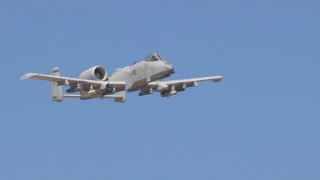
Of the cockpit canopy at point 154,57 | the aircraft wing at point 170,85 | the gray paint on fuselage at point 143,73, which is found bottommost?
the aircraft wing at point 170,85

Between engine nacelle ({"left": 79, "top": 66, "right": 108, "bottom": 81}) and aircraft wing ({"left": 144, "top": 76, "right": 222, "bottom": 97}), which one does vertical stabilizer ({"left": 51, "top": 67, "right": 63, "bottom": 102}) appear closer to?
engine nacelle ({"left": 79, "top": 66, "right": 108, "bottom": 81})

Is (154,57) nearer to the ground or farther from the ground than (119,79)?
farther from the ground

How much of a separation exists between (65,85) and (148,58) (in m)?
8.35

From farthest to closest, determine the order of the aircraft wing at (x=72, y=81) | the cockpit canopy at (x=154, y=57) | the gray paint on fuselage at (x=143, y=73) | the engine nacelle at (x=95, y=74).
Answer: the engine nacelle at (x=95, y=74) < the cockpit canopy at (x=154, y=57) < the gray paint on fuselage at (x=143, y=73) < the aircraft wing at (x=72, y=81)

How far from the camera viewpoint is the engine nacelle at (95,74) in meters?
124

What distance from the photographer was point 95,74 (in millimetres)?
124062

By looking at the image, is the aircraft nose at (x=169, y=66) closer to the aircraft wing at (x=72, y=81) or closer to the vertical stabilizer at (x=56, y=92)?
the aircraft wing at (x=72, y=81)

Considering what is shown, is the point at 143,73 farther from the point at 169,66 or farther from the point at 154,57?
the point at 169,66

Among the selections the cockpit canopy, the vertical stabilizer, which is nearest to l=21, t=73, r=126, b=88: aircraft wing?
the cockpit canopy

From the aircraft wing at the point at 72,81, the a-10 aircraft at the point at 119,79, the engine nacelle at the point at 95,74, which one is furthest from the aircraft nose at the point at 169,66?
the engine nacelle at the point at 95,74

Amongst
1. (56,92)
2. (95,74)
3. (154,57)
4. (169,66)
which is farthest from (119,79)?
(56,92)

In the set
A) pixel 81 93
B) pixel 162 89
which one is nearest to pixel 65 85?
pixel 81 93

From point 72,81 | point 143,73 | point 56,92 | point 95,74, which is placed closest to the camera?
point 72,81

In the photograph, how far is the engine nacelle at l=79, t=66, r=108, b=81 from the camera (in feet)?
405
